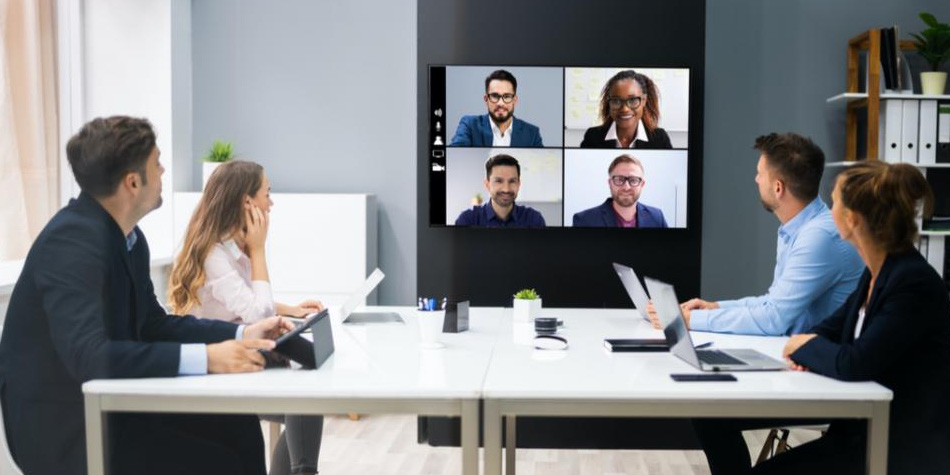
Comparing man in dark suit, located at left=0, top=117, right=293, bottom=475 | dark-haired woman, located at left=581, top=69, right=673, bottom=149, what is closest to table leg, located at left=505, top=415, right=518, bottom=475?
man in dark suit, located at left=0, top=117, right=293, bottom=475

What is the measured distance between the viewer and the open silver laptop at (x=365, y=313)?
3082mm

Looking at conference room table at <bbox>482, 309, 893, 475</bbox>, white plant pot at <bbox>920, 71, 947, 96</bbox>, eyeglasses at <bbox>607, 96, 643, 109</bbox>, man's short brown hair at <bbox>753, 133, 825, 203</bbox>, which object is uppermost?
white plant pot at <bbox>920, 71, 947, 96</bbox>

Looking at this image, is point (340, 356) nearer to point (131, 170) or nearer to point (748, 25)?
point (131, 170)

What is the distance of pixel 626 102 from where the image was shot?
4820 mm

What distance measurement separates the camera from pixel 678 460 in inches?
174

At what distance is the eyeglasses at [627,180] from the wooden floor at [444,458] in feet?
4.58

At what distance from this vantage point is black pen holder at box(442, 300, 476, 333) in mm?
3045

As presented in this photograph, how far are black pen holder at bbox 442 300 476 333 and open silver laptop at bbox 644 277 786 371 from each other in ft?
2.28

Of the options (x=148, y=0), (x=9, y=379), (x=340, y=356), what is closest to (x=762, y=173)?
(x=340, y=356)

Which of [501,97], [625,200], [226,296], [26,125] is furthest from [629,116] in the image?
[26,125]

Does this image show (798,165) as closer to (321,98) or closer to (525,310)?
(525,310)

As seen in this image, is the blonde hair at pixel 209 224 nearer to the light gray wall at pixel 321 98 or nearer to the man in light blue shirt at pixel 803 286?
the man in light blue shirt at pixel 803 286

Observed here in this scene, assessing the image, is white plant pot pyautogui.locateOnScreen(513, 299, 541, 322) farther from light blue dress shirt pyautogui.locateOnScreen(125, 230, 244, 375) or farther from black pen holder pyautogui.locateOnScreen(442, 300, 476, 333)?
light blue dress shirt pyautogui.locateOnScreen(125, 230, 244, 375)

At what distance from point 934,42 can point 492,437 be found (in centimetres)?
416
